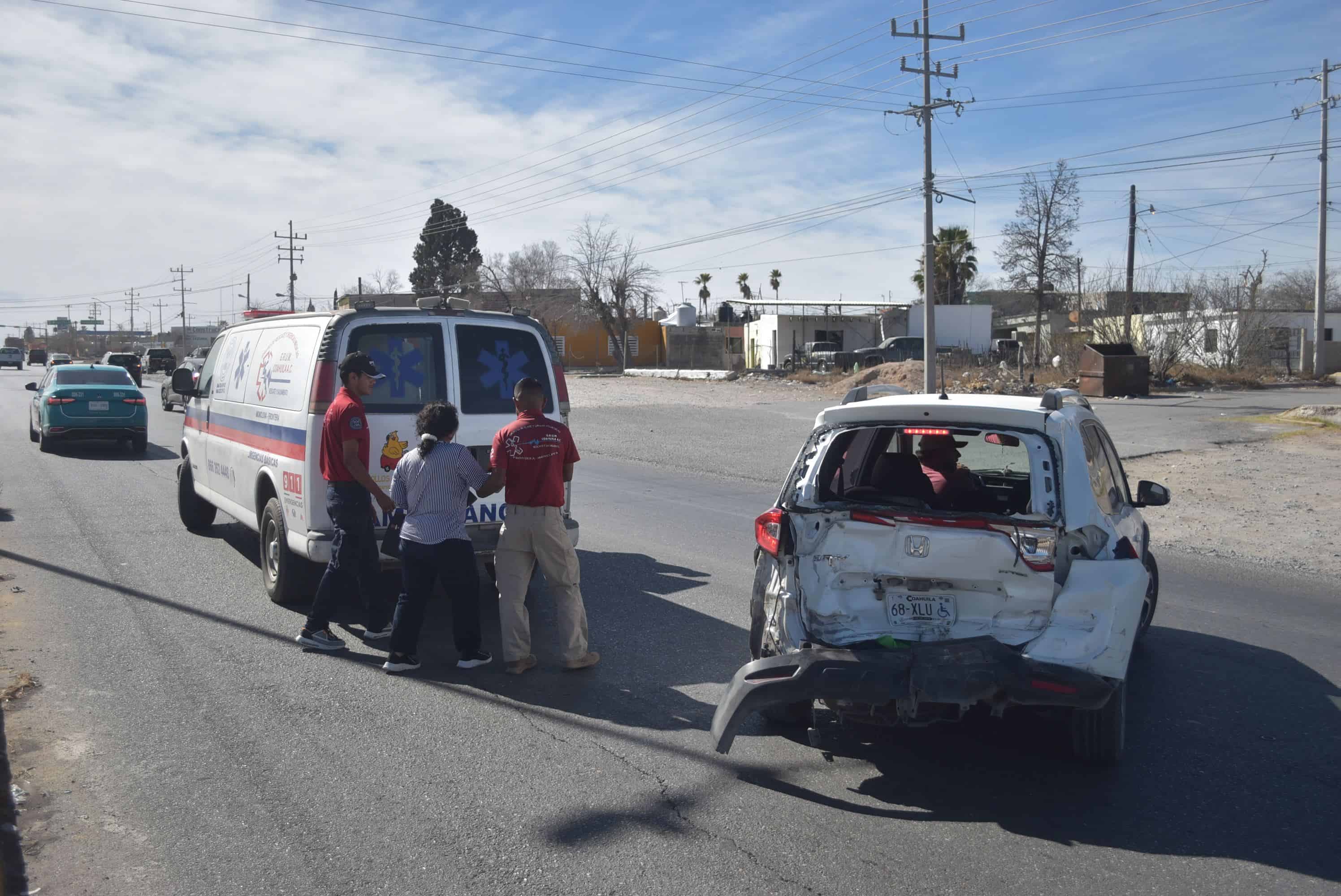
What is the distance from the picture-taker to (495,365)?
25.4 feet

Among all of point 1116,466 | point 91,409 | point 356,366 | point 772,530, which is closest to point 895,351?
point 91,409

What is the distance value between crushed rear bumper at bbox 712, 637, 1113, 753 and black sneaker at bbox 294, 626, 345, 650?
317cm

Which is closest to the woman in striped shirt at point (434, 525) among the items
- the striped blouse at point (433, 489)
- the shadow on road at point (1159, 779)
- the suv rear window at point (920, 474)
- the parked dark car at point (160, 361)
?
the striped blouse at point (433, 489)

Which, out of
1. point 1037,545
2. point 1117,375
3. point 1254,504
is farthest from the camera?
point 1117,375

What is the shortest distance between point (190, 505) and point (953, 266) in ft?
→ 204

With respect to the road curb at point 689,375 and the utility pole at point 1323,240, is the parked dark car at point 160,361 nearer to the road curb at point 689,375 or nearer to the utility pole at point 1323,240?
the road curb at point 689,375

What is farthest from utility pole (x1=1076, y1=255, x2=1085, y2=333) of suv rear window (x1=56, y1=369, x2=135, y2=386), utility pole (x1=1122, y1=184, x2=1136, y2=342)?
suv rear window (x1=56, y1=369, x2=135, y2=386)

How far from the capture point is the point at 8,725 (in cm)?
533

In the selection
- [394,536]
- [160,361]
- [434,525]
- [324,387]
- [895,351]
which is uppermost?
[160,361]

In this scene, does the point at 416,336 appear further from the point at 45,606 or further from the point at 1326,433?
the point at 1326,433

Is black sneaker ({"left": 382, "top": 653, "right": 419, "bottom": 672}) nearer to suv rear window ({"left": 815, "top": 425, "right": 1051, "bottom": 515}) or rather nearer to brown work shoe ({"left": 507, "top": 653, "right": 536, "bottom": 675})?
brown work shoe ({"left": 507, "top": 653, "right": 536, "bottom": 675})

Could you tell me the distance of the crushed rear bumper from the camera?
430 centimetres

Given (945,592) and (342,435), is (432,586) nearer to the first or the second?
(342,435)

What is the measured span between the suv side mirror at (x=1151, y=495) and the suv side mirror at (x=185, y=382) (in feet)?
27.2
